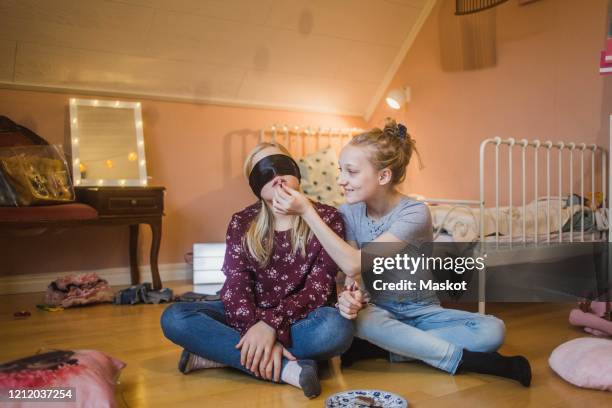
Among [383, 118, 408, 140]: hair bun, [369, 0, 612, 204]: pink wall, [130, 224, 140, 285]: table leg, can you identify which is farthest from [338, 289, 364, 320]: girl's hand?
[130, 224, 140, 285]: table leg

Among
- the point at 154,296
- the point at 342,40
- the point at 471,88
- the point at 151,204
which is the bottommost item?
the point at 154,296

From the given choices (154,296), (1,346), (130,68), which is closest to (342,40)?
(130,68)

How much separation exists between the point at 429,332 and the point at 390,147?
58 cm

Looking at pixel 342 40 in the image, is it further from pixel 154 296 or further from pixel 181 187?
pixel 154 296

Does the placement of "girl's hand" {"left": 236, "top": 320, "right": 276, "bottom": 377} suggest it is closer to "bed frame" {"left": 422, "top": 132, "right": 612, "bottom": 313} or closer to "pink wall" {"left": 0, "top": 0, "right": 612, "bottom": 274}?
"bed frame" {"left": 422, "top": 132, "right": 612, "bottom": 313}

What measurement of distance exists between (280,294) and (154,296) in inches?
61.2

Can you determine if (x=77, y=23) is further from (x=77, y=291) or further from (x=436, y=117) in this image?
(x=436, y=117)

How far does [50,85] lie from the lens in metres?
3.40

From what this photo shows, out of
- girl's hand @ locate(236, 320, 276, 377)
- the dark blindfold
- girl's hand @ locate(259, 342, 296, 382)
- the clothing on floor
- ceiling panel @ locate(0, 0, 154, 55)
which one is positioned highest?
ceiling panel @ locate(0, 0, 154, 55)

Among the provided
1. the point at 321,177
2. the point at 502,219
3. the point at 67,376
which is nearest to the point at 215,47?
the point at 321,177

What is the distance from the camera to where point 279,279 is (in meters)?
1.68

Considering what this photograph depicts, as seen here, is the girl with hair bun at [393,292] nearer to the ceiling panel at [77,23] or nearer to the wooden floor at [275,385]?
the wooden floor at [275,385]

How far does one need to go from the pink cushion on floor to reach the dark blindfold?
1.68 m

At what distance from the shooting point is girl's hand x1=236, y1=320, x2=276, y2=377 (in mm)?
1501
